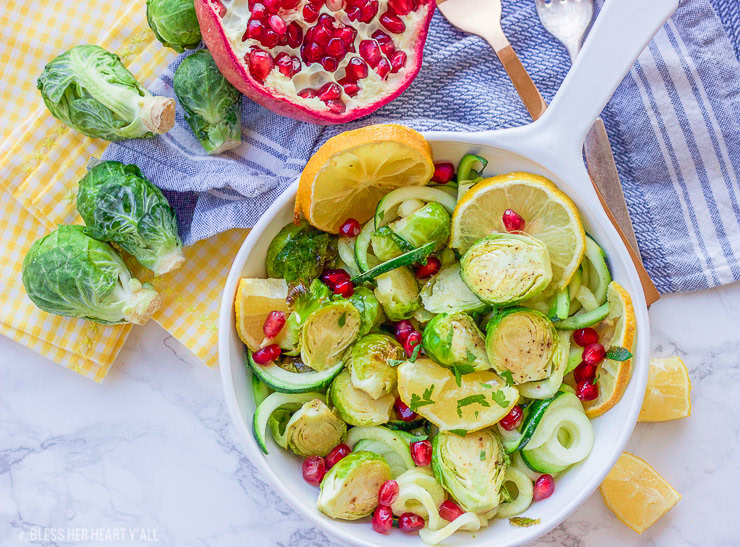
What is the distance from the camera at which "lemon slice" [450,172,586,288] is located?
241 centimetres

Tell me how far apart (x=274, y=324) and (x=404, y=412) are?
21.9 inches

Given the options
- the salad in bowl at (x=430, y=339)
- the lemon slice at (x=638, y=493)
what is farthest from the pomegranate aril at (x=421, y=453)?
the lemon slice at (x=638, y=493)

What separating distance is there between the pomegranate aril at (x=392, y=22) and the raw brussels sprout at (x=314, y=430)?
1386mm

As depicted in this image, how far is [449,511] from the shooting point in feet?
8.10

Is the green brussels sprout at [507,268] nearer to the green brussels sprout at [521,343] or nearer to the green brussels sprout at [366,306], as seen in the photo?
the green brussels sprout at [521,343]

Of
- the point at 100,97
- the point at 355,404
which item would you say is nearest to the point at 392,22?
the point at 100,97

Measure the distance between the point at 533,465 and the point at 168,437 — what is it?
1.49 meters

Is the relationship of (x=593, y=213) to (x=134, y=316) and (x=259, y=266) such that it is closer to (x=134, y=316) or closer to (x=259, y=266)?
(x=259, y=266)

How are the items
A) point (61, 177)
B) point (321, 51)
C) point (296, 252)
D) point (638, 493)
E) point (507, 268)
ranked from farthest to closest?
point (61, 177), point (638, 493), point (321, 51), point (296, 252), point (507, 268)

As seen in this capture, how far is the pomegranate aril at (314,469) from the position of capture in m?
2.54

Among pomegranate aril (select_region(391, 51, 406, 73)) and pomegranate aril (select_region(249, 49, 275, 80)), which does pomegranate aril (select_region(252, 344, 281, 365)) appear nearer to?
pomegranate aril (select_region(249, 49, 275, 80))

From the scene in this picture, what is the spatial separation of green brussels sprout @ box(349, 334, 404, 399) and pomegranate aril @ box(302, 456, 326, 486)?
0.31 m

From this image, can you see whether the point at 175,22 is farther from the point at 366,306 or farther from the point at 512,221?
the point at 512,221

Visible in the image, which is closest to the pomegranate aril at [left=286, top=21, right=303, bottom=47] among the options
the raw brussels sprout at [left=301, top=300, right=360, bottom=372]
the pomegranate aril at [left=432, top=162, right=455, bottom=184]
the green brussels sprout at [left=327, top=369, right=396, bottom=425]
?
the pomegranate aril at [left=432, top=162, right=455, bottom=184]
